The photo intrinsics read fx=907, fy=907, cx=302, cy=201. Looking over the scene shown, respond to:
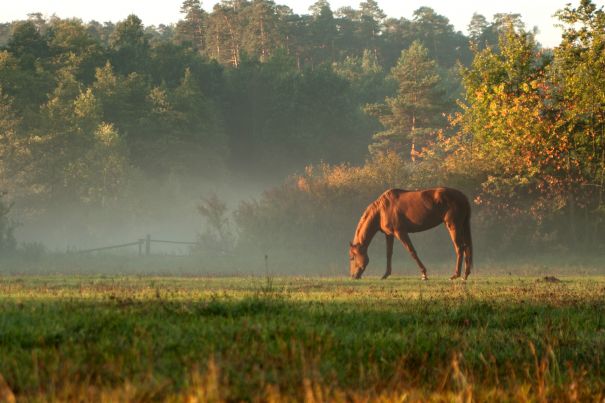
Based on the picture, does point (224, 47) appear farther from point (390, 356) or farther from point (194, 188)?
point (390, 356)

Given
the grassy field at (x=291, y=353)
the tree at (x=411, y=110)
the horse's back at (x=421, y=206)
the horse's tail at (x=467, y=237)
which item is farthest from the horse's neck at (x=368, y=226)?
the tree at (x=411, y=110)

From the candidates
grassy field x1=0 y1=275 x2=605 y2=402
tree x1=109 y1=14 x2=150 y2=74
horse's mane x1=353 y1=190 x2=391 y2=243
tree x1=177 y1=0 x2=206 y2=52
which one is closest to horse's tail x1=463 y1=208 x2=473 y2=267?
horse's mane x1=353 y1=190 x2=391 y2=243

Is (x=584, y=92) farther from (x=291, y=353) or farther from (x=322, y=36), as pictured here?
(x=322, y=36)

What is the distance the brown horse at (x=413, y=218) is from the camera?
28719 millimetres

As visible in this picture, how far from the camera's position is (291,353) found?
6930 mm

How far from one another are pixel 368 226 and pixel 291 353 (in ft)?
76.9

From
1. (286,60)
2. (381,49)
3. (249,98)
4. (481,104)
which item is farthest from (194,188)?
(381,49)

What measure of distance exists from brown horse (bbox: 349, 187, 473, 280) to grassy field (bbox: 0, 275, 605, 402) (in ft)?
56.4

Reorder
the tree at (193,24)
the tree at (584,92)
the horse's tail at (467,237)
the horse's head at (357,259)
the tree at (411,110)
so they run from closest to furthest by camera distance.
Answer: the horse's tail at (467,237), the horse's head at (357,259), the tree at (584,92), the tree at (411,110), the tree at (193,24)

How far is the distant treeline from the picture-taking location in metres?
40.9

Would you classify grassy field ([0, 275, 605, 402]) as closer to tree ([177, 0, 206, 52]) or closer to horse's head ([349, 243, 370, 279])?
horse's head ([349, 243, 370, 279])

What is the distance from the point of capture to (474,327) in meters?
9.91

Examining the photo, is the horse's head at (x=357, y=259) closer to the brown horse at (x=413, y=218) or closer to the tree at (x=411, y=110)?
the brown horse at (x=413, y=218)

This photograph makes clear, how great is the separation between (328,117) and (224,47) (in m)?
43.1
